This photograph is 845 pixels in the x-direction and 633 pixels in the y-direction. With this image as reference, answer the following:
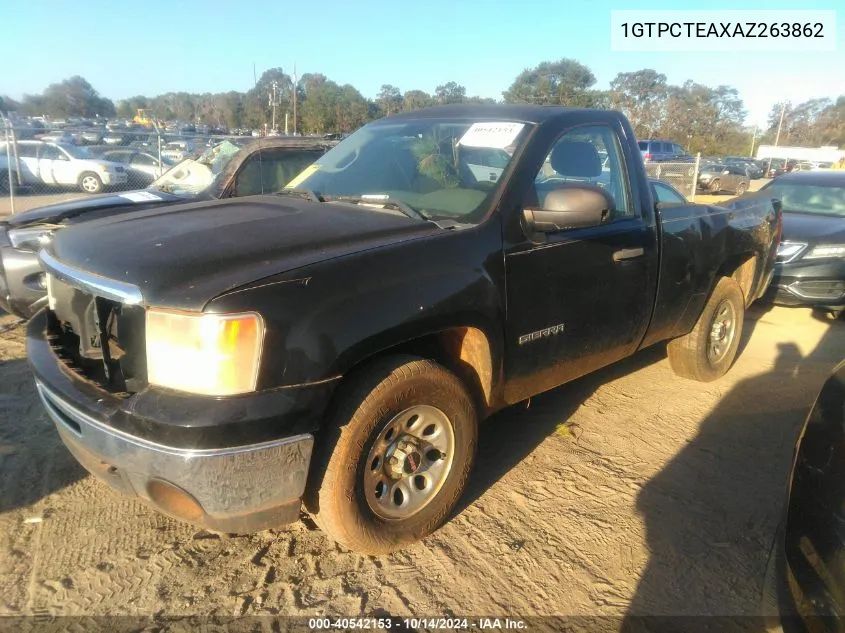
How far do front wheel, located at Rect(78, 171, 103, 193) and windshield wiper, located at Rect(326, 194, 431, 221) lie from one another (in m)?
15.8

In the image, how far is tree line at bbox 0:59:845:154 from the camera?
37344 millimetres

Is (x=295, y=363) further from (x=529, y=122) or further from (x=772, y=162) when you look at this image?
(x=772, y=162)

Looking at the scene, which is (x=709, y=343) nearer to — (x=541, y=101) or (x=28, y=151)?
(x=28, y=151)

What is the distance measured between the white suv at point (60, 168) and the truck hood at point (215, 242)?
51.2 feet

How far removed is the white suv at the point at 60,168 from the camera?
650 inches

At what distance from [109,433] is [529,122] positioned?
7.97 feet

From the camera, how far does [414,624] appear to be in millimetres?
2338

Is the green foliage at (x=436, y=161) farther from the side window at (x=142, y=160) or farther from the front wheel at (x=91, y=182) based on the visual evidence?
the side window at (x=142, y=160)

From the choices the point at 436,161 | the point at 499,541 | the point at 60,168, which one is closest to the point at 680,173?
the point at 436,161

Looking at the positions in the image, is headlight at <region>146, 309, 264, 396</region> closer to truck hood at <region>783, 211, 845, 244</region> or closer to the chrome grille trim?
the chrome grille trim

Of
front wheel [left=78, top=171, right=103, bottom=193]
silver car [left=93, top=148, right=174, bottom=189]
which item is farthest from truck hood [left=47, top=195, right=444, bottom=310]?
front wheel [left=78, top=171, right=103, bottom=193]

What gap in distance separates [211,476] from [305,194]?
1829 millimetres

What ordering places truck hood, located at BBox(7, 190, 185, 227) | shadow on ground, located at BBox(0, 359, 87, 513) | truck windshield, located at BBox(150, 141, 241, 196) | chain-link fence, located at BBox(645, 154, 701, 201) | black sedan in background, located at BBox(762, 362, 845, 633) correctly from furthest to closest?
chain-link fence, located at BBox(645, 154, 701, 201)
truck windshield, located at BBox(150, 141, 241, 196)
truck hood, located at BBox(7, 190, 185, 227)
shadow on ground, located at BBox(0, 359, 87, 513)
black sedan in background, located at BBox(762, 362, 845, 633)

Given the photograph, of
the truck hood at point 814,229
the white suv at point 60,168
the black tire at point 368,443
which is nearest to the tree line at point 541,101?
the white suv at point 60,168
